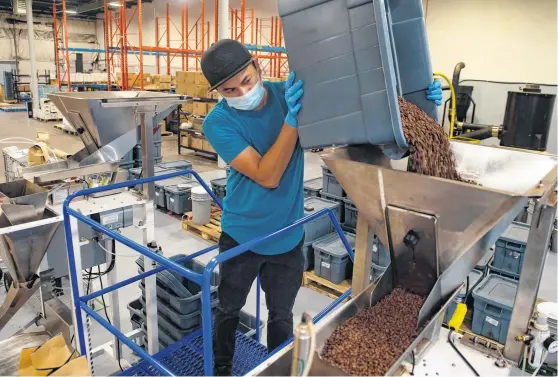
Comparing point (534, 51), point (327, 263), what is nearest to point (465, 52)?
point (534, 51)

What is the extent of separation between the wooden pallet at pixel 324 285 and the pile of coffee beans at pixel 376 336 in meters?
2.78

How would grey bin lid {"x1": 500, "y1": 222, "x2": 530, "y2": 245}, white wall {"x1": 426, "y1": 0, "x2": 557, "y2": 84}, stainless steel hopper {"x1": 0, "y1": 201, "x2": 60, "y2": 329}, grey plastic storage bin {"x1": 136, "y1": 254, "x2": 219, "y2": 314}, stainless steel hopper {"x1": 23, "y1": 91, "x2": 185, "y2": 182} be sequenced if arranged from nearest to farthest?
stainless steel hopper {"x1": 0, "y1": 201, "x2": 60, "y2": 329} < stainless steel hopper {"x1": 23, "y1": 91, "x2": 185, "y2": 182} < grey plastic storage bin {"x1": 136, "y1": 254, "x2": 219, "y2": 314} < grey bin lid {"x1": 500, "y1": 222, "x2": 530, "y2": 245} < white wall {"x1": 426, "y1": 0, "x2": 557, "y2": 84}

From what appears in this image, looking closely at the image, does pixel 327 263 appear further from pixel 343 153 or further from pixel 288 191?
pixel 343 153

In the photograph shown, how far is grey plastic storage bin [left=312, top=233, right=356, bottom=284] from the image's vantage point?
427 cm

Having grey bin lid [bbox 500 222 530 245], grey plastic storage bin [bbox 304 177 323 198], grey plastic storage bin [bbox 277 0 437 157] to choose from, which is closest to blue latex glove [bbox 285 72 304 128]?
grey plastic storage bin [bbox 277 0 437 157]

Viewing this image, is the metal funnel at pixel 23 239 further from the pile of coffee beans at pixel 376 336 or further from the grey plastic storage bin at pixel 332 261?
the grey plastic storage bin at pixel 332 261

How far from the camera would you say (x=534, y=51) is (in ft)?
24.5

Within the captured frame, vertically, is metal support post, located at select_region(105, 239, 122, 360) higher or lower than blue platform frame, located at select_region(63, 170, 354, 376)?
lower

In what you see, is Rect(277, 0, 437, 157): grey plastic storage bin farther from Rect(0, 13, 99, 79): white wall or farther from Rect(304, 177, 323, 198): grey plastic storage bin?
Rect(0, 13, 99, 79): white wall

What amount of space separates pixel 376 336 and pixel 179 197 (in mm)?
5210

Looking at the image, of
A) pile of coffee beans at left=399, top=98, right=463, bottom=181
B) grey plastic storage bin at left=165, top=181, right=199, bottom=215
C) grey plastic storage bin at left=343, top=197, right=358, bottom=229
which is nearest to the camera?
pile of coffee beans at left=399, top=98, right=463, bottom=181

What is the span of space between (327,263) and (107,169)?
242 cm

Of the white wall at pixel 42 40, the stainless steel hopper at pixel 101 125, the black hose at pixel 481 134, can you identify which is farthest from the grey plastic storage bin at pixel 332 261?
the white wall at pixel 42 40

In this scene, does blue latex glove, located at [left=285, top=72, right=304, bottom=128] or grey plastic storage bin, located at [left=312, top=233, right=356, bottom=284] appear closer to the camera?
blue latex glove, located at [left=285, top=72, right=304, bottom=128]
